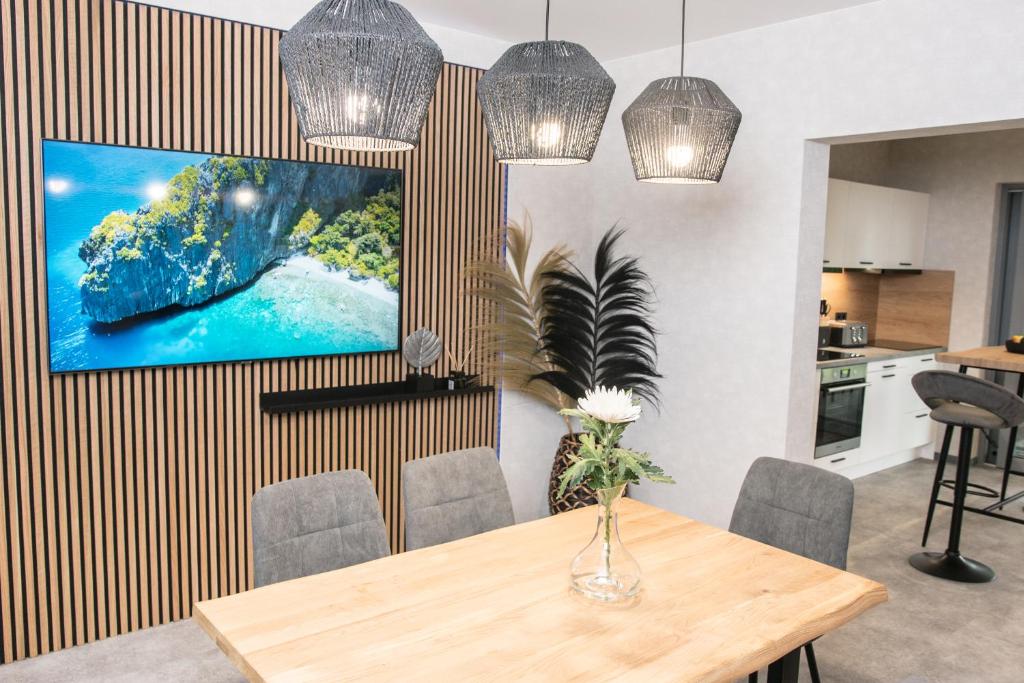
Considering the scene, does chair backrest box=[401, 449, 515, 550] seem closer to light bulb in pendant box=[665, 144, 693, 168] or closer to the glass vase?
the glass vase

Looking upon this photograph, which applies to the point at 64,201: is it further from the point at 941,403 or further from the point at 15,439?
the point at 941,403

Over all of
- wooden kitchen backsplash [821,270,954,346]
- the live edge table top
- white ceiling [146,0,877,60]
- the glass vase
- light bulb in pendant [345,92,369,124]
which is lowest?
the glass vase

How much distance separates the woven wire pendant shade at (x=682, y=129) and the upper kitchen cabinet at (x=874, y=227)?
3.69 metres

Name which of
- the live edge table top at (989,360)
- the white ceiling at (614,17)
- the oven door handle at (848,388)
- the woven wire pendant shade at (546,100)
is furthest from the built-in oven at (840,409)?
the woven wire pendant shade at (546,100)

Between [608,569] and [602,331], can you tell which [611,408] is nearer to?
[608,569]

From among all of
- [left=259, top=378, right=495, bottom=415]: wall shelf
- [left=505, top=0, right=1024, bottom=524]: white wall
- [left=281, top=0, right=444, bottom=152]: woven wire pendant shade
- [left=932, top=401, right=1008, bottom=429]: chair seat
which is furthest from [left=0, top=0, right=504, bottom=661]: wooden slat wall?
[left=932, top=401, right=1008, bottom=429]: chair seat

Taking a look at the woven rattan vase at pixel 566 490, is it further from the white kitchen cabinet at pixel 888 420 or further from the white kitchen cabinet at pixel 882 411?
the white kitchen cabinet at pixel 882 411

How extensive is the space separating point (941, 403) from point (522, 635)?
355cm

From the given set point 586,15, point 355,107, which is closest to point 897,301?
point 586,15

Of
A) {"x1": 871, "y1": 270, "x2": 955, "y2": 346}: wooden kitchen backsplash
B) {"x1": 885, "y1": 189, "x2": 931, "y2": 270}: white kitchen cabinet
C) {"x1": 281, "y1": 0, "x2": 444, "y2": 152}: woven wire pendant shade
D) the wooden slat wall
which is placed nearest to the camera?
{"x1": 281, "y1": 0, "x2": 444, "y2": 152}: woven wire pendant shade

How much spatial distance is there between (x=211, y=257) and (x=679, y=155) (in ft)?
7.03

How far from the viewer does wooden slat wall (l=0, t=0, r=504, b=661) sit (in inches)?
123

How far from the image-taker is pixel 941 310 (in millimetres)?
6594

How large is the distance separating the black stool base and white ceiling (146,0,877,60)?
290cm
